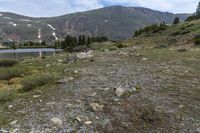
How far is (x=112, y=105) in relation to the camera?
12.7m

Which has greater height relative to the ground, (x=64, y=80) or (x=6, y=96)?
(x=64, y=80)

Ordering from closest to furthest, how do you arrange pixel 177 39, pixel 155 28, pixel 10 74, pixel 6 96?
pixel 6 96 < pixel 10 74 < pixel 177 39 < pixel 155 28

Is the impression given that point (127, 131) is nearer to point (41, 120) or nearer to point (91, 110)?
point (91, 110)

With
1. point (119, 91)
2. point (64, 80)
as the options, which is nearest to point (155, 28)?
point (64, 80)

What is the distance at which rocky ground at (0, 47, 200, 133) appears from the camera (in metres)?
10.7

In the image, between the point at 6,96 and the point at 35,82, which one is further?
the point at 35,82

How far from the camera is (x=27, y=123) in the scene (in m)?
11.0

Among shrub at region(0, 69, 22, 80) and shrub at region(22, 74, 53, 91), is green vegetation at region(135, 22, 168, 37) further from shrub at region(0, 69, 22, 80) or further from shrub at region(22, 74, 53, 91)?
shrub at region(22, 74, 53, 91)

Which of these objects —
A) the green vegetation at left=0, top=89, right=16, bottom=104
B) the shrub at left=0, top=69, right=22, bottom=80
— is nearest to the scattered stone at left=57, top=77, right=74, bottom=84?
the green vegetation at left=0, top=89, right=16, bottom=104

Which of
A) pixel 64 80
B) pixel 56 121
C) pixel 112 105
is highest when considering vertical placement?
pixel 64 80

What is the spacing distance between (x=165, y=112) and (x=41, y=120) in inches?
190

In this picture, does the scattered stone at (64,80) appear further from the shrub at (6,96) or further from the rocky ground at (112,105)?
the shrub at (6,96)

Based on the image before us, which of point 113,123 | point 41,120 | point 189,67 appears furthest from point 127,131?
point 189,67

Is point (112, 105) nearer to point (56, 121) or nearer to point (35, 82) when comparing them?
point (56, 121)
